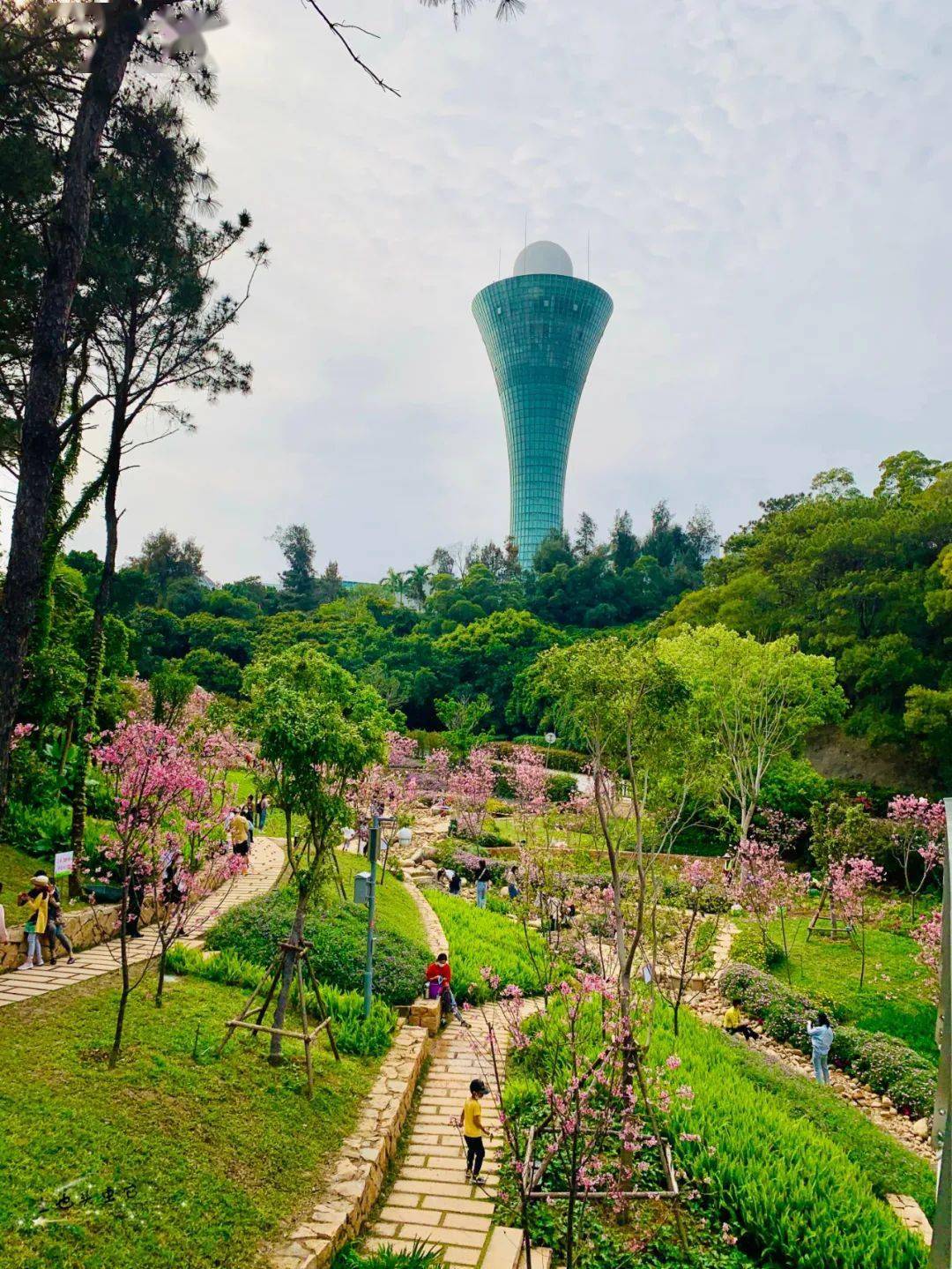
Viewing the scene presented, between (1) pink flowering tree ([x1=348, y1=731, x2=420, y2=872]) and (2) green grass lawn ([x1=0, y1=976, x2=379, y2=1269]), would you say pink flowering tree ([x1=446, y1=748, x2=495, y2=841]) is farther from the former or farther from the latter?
(2) green grass lawn ([x1=0, y1=976, x2=379, y2=1269])

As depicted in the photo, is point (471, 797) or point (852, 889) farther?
point (471, 797)

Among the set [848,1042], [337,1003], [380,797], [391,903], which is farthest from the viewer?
[380,797]

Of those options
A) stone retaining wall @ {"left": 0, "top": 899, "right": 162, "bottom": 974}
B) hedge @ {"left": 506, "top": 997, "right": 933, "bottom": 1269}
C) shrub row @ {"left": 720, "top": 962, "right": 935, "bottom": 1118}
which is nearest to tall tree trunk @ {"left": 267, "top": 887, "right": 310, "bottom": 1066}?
hedge @ {"left": 506, "top": 997, "right": 933, "bottom": 1269}

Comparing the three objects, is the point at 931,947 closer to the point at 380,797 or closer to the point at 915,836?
the point at 915,836

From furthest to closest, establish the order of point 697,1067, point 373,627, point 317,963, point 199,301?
1. point 373,627
2. point 199,301
3. point 317,963
4. point 697,1067

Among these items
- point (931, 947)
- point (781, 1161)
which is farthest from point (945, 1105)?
point (931, 947)

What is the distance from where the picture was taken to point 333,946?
10000 mm

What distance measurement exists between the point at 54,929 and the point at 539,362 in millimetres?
81563

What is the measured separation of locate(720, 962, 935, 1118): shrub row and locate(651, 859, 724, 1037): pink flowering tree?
84 cm

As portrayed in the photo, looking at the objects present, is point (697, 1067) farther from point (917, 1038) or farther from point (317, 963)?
point (917, 1038)

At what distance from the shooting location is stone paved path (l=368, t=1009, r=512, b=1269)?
5.34m

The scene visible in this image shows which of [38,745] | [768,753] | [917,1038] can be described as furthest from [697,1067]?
[768,753]

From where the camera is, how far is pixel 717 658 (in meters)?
22.3

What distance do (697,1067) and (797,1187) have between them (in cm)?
223
